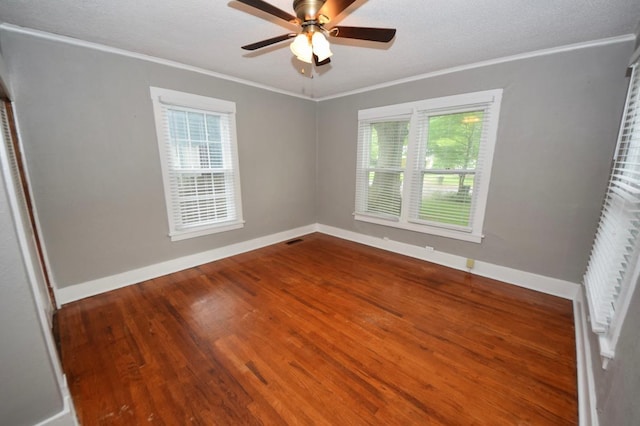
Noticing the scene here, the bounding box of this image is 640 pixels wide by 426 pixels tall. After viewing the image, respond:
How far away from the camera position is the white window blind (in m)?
1.20

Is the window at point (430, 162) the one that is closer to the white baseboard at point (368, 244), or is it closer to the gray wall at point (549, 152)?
the gray wall at point (549, 152)

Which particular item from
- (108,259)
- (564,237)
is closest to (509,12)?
(564,237)

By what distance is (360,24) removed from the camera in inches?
79.7

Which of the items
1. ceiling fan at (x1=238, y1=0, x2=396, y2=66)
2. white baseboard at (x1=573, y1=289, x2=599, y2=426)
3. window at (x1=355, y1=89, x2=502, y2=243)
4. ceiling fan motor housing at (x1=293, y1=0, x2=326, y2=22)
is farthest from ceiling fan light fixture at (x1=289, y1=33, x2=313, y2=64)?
white baseboard at (x1=573, y1=289, x2=599, y2=426)

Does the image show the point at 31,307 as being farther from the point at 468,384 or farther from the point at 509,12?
the point at 509,12

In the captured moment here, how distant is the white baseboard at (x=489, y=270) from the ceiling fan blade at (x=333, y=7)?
9.92 ft

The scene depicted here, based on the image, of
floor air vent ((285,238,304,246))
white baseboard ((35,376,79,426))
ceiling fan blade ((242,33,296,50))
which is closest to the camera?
white baseboard ((35,376,79,426))

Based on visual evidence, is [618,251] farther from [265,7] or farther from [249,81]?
[249,81]

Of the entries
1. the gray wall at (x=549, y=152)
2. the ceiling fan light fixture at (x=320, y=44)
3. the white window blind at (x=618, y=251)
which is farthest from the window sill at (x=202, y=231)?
the white window blind at (x=618, y=251)

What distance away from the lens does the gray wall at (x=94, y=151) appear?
2145mm

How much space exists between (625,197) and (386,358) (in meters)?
1.85

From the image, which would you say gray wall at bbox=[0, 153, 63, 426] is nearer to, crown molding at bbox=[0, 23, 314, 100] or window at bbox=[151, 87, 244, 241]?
window at bbox=[151, 87, 244, 241]

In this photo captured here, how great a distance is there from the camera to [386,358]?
176cm

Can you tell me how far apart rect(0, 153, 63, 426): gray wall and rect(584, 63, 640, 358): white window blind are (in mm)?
2755
